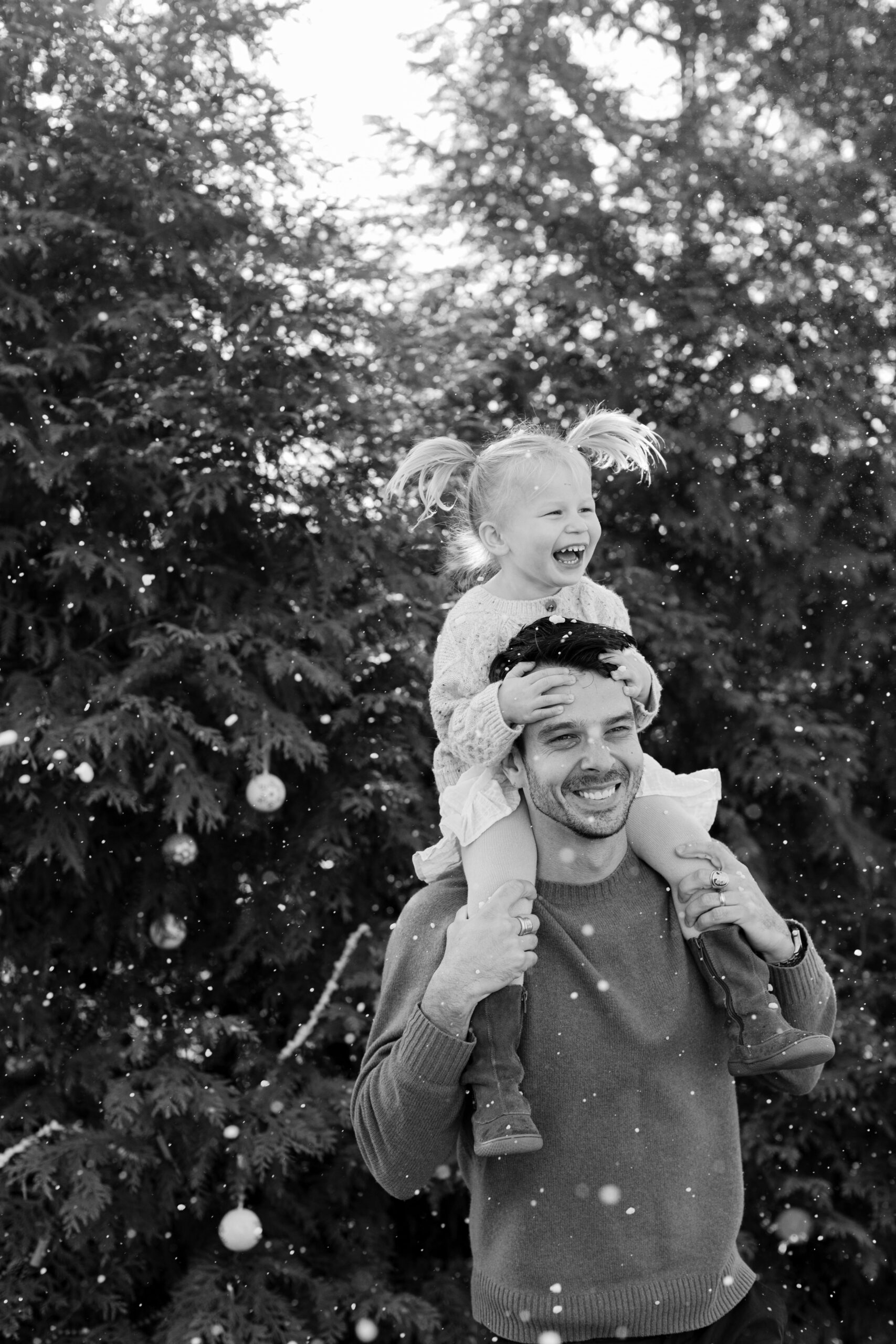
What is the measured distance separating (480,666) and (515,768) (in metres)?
0.22

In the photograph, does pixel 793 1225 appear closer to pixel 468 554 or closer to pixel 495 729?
pixel 468 554

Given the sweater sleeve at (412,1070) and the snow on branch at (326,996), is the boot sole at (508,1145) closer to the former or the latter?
the sweater sleeve at (412,1070)

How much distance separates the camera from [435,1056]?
2059 mm

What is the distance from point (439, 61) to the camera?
203 inches

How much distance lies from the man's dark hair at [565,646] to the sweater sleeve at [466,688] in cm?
7

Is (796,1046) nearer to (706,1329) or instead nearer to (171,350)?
(706,1329)

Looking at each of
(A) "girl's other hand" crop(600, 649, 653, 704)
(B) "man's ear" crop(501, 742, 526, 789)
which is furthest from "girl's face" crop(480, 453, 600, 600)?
(B) "man's ear" crop(501, 742, 526, 789)

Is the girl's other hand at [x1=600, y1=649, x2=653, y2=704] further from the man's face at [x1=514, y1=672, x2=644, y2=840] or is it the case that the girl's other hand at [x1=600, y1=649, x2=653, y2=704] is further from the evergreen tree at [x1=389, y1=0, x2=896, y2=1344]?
the evergreen tree at [x1=389, y1=0, x2=896, y2=1344]

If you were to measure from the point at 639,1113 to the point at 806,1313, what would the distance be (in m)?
2.93

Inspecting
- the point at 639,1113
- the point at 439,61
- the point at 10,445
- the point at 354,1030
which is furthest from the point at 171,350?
the point at 639,1113

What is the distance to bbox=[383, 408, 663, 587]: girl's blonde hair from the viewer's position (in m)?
2.54

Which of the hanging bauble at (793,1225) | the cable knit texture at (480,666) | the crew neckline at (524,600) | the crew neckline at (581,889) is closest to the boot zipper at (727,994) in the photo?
the crew neckline at (581,889)

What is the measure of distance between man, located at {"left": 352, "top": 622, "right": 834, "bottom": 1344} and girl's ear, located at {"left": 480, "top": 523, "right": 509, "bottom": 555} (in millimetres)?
287

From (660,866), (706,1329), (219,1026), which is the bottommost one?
(219,1026)
